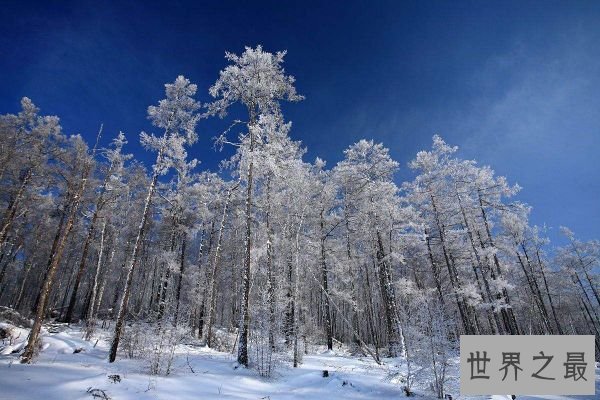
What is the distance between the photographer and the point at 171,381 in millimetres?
8094

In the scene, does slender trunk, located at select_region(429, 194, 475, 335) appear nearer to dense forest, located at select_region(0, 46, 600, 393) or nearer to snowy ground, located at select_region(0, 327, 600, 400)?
dense forest, located at select_region(0, 46, 600, 393)

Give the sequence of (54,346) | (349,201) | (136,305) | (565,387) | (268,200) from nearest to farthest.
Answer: (565,387) → (54,346) → (268,200) → (349,201) → (136,305)

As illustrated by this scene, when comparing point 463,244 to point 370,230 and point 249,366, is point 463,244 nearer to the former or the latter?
point 370,230

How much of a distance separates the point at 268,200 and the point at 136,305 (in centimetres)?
2655

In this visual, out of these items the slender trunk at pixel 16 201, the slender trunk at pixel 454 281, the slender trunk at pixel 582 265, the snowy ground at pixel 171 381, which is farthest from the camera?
the slender trunk at pixel 582 265

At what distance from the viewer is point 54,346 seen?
12.2 metres

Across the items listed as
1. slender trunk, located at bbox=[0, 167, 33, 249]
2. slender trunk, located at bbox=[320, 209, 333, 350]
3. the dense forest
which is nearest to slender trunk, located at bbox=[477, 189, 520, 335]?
the dense forest

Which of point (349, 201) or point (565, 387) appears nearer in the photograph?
point (565, 387)

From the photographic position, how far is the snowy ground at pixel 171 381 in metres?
6.59

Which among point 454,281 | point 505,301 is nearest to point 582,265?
point 505,301

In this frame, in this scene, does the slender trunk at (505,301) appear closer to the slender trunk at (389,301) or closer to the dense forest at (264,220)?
the dense forest at (264,220)

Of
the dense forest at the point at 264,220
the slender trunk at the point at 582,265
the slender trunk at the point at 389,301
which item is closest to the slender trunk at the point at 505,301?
the dense forest at the point at 264,220

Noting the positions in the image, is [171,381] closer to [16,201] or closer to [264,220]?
[264,220]

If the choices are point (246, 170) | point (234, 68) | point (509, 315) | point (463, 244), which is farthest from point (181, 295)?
point (509, 315)
